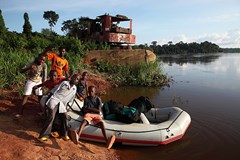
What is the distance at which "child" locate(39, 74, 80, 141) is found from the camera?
5.25 metres

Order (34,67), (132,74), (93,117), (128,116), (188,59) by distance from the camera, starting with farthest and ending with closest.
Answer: (188,59), (132,74), (34,67), (128,116), (93,117)

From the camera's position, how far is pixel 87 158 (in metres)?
4.91

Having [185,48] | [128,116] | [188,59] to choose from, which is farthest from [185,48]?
[128,116]

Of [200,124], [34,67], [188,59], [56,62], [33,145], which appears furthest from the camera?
[188,59]

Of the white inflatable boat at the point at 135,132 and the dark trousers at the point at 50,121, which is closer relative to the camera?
the dark trousers at the point at 50,121

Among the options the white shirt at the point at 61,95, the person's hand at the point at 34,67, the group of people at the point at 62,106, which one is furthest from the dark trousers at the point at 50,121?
the person's hand at the point at 34,67

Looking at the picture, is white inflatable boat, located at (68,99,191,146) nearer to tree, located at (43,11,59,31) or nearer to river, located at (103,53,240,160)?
river, located at (103,53,240,160)

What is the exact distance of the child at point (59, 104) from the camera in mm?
5246

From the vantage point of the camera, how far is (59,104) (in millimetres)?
5320

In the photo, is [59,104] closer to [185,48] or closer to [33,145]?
[33,145]

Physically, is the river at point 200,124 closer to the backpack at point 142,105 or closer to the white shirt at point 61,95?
the backpack at point 142,105

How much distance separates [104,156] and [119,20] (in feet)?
38.4

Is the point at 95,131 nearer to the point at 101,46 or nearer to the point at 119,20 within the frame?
the point at 101,46

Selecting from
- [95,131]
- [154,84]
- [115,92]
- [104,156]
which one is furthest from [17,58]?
[154,84]
